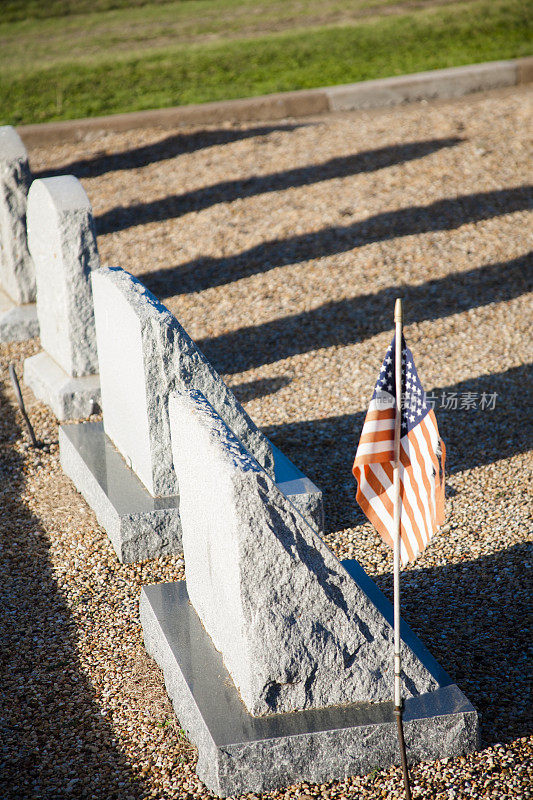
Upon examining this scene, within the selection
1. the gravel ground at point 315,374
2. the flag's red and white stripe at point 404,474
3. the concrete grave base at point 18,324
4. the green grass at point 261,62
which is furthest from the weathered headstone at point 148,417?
the green grass at point 261,62

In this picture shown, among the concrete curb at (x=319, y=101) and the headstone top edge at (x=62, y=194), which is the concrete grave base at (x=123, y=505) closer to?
the headstone top edge at (x=62, y=194)

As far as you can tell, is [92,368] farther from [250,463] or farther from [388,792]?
[388,792]

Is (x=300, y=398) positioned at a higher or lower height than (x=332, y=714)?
lower

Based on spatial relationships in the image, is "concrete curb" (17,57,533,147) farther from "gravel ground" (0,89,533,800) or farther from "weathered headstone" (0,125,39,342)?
"weathered headstone" (0,125,39,342)

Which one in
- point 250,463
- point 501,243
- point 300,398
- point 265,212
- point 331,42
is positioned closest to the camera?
point 250,463

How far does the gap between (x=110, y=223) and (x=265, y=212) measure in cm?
190

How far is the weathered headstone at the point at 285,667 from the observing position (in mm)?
3133

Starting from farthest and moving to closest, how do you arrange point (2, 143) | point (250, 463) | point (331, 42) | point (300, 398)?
point (331, 42) → point (2, 143) → point (300, 398) → point (250, 463)

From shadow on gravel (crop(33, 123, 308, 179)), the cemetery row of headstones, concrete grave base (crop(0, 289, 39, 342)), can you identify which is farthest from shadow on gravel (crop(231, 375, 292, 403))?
shadow on gravel (crop(33, 123, 308, 179))

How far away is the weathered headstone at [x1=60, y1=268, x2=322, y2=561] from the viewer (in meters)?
4.55

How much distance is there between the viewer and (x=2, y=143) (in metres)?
8.17

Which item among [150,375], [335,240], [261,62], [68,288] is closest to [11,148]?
[68,288]

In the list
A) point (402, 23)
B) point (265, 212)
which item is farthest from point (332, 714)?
point (402, 23)

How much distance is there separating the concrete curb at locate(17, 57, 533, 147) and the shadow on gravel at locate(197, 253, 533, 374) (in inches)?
204
